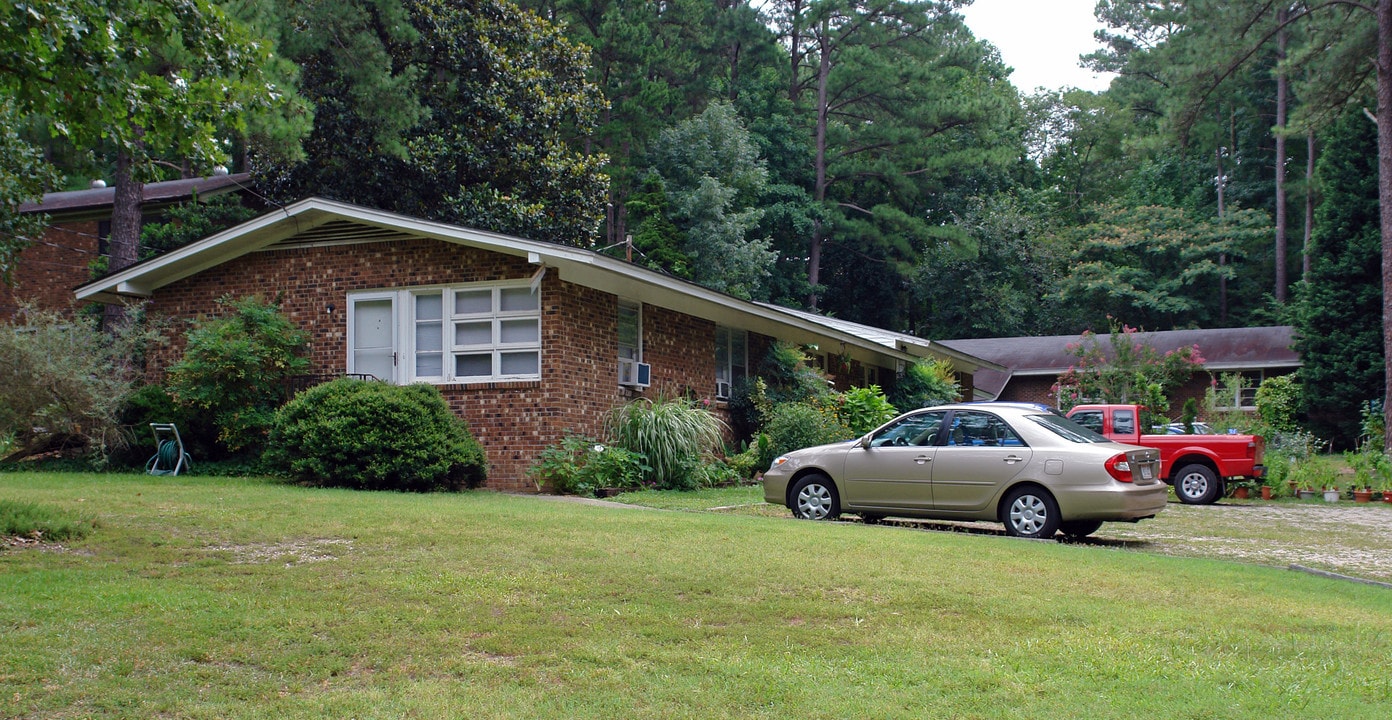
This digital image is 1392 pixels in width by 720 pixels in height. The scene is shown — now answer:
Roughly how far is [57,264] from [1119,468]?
102 feet

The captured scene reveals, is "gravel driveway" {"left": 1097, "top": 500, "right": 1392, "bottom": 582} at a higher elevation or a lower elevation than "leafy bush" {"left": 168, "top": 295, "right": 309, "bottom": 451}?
lower

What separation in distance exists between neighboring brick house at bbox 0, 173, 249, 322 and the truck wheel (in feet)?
84.4

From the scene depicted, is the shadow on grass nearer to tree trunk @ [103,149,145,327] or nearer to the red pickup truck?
the red pickup truck

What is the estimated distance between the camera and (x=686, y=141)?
4275 cm

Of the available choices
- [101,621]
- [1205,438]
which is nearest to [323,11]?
[1205,438]

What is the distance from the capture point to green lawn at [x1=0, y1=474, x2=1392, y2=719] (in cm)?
574

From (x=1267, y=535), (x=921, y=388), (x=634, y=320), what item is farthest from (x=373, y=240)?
(x=921, y=388)

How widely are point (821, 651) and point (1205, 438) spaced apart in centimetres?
1512

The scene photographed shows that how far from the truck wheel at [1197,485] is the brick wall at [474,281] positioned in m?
9.17

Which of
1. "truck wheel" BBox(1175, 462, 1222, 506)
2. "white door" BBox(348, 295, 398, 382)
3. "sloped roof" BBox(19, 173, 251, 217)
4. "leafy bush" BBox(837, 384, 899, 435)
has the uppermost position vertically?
"sloped roof" BBox(19, 173, 251, 217)

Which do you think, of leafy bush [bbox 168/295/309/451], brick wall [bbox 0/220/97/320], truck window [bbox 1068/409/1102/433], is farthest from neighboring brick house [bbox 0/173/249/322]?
truck window [bbox 1068/409/1102/433]

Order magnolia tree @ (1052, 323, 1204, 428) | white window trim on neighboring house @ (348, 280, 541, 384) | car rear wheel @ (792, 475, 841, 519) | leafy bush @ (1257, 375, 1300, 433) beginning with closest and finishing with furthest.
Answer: car rear wheel @ (792, 475, 841, 519) < white window trim on neighboring house @ (348, 280, 541, 384) < leafy bush @ (1257, 375, 1300, 433) < magnolia tree @ (1052, 323, 1204, 428)

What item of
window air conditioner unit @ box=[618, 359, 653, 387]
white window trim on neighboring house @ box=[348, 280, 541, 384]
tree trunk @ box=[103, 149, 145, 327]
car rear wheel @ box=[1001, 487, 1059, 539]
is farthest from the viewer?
tree trunk @ box=[103, 149, 145, 327]

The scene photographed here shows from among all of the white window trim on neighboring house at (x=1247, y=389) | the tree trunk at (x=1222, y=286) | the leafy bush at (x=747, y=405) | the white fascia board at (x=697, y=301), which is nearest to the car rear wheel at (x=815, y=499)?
the white fascia board at (x=697, y=301)
